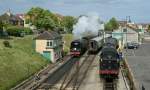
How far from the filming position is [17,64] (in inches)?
1860

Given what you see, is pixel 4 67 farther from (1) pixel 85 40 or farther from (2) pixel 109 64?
(1) pixel 85 40

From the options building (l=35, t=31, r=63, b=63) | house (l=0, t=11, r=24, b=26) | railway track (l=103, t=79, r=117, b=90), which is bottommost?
railway track (l=103, t=79, r=117, b=90)

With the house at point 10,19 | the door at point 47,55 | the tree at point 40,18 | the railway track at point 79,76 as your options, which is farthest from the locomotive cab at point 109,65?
the house at point 10,19

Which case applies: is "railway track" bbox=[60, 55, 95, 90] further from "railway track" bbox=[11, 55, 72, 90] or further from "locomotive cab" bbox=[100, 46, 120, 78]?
"railway track" bbox=[11, 55, 72, 90]

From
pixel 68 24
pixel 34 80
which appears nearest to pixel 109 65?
pixel 34 80

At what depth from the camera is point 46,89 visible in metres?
37.2

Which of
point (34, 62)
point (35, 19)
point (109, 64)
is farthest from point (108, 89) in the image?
point (35, 19)

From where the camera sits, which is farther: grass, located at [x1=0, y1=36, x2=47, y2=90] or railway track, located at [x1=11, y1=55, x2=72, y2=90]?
grass, located at [x1=0, y1=36, x2=47, y2=90]

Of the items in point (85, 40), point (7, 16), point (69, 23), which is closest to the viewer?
point (85, 40)

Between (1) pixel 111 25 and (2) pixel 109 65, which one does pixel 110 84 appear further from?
(1) pixel 111 25

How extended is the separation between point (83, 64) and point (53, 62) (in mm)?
4953

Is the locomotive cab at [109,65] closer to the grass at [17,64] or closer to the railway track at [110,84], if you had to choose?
the railway track at [110,84]

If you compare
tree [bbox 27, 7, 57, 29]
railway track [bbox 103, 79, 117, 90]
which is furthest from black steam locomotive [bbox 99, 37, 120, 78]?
tree [bbox 27, 7, 57, 29]

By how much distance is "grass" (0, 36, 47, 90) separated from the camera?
131ft
